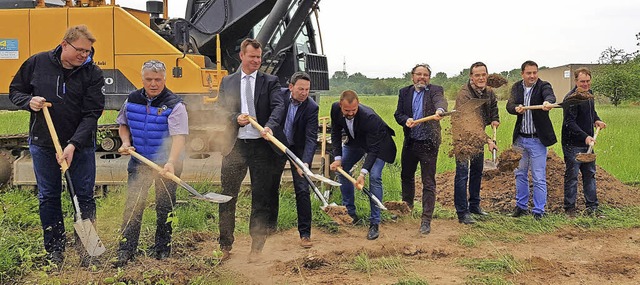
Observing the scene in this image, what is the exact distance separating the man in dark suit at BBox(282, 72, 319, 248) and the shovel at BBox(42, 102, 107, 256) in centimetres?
185

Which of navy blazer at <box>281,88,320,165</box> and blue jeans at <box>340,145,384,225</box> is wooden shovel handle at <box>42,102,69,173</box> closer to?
navy blazer at <box>281,88,320,165</box>

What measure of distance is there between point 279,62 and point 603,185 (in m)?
4.73

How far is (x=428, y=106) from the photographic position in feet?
22.2

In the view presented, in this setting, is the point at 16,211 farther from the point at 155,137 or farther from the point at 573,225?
the point at 573,225

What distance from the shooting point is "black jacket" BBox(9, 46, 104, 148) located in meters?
5.03

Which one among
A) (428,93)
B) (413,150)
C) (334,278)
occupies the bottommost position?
(334,278)

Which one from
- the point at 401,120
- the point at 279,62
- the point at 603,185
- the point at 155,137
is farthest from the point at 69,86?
the point at 603,185

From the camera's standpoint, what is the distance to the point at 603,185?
28.4 feet

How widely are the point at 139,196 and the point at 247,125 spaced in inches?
42.4

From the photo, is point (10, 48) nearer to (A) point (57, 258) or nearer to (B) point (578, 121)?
(A) point (57, 258)

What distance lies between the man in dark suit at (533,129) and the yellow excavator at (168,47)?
301 centimetres

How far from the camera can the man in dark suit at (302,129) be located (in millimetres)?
6000

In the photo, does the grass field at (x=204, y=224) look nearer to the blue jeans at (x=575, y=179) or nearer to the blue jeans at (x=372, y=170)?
the blue jeans at (x=575, y=179)

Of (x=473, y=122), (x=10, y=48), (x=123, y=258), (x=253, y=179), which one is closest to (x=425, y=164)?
(x=473, y=122)
